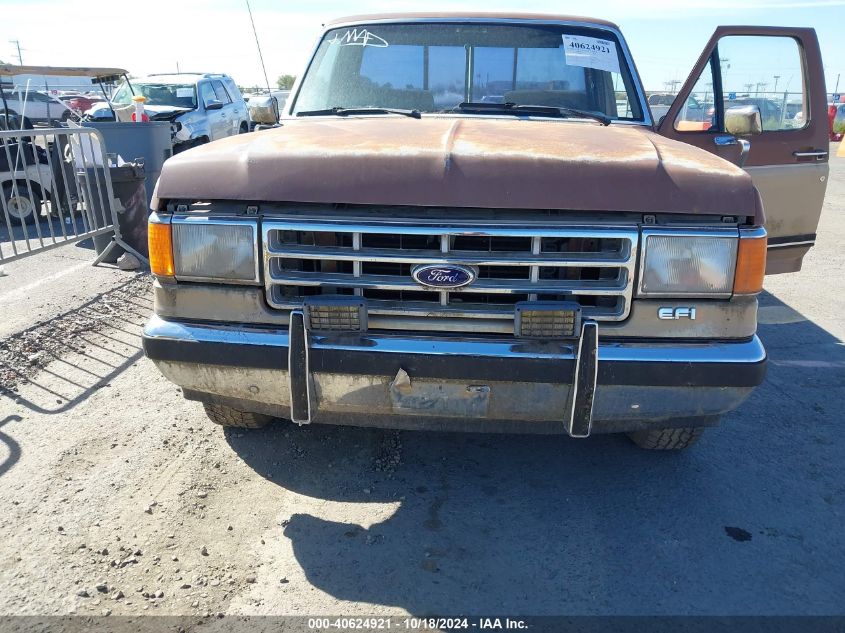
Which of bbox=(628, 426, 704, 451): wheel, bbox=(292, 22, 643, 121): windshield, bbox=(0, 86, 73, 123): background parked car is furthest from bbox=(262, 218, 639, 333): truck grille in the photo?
bbox=(0, 86, 73, 123): background parked car

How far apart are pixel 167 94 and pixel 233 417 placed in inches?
471

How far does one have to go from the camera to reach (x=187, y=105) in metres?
13.3

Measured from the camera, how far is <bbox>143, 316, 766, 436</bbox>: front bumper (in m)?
2.51

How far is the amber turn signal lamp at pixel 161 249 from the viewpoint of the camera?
2633 mm

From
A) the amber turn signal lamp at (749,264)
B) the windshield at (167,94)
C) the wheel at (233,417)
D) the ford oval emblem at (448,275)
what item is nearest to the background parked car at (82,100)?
the windshield at (167,94)

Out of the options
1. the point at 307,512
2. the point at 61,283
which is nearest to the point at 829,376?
the point at 307,512

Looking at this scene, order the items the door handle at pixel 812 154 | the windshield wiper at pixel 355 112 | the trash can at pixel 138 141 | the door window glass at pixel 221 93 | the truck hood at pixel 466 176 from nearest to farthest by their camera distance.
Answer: the truck hood at pixel 466 176 → the windshield wiper at pixel 355 112 → the door handle at pixel 812 154 → the trash can at pixel 138 141 → the door window glass at pixel 221 93

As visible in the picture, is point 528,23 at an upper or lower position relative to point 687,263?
upper

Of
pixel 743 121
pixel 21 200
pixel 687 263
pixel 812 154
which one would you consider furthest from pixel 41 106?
pixel 687 263

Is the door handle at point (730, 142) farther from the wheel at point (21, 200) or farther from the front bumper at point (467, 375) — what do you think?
the wheel at point (21, 200)

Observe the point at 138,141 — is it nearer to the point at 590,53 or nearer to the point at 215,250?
the point at 590,53

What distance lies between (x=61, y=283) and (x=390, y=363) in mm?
5121

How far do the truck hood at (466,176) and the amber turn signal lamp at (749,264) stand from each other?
0.12 metres

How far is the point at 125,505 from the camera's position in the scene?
115 inches
